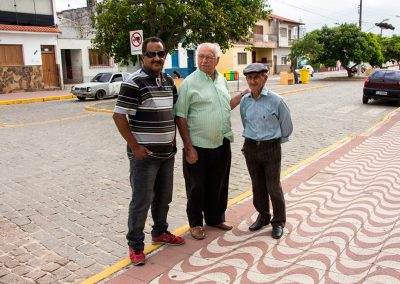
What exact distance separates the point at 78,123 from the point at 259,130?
925cm

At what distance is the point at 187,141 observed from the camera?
3793mm

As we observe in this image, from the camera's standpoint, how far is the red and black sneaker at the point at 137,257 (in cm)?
354

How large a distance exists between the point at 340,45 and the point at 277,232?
3120 cm

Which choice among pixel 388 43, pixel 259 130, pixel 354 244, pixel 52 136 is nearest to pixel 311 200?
pixel 354 244

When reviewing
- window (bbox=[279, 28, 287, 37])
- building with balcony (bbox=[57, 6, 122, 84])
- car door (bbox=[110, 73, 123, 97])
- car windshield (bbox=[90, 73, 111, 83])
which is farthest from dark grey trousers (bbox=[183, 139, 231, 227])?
window (bbox=[279, 28, 287, 37])

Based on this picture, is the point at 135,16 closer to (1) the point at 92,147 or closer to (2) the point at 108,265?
(1) the point at 92,147

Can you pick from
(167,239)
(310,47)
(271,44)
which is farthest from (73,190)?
(271,44)

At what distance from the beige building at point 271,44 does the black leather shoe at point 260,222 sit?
40.0m

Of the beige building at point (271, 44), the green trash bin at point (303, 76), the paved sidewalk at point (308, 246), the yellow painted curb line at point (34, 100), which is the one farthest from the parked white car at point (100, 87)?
the beige building at point (271, 44)

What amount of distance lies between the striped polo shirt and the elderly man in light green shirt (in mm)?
250

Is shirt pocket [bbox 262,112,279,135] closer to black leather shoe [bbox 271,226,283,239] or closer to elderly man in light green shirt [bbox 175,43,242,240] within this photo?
elderly man in light green shirt [bbox 175,43,242,240]

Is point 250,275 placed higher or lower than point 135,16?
lower

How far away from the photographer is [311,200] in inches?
200

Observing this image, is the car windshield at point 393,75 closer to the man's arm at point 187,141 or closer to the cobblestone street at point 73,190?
the cobblestone street at point 73,190
